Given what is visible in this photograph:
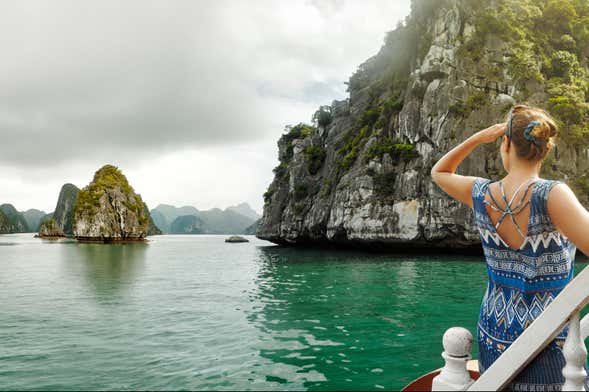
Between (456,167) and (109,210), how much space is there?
9907 cm

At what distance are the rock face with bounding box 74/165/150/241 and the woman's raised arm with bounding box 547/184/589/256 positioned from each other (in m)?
95.9

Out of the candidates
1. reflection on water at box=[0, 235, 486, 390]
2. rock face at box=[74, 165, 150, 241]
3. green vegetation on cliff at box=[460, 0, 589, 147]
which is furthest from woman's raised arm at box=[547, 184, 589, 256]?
rock face at box=[74, 165, 150, 241]

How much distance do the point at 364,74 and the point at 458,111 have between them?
2627cm

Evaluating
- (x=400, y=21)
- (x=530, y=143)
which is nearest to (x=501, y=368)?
(x=530, y=143)

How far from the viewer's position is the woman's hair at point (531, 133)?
6.24 ft

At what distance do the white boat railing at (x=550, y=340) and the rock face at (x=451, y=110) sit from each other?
32.9m

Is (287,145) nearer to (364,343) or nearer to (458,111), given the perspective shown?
(458,111)

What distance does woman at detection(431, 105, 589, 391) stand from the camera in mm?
1753

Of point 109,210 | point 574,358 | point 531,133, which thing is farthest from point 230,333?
point 109,210

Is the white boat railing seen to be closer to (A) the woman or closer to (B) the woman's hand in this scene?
(A) the woman

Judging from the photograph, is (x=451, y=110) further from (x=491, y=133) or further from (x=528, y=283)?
(x=528, y=283)

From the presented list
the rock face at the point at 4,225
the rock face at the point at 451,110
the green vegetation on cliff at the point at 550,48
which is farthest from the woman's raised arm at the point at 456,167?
the rock face at the point at 4,225

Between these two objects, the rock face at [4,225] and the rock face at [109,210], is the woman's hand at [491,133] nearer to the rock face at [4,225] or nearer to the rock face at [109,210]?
the rock face at [109,210]

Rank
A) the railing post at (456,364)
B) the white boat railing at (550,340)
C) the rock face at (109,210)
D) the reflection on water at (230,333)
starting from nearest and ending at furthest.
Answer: the white boat railing at (550,340) < the railing post at (456,364) < the reflection on water at (230,333) < the rock face at (109,210)
